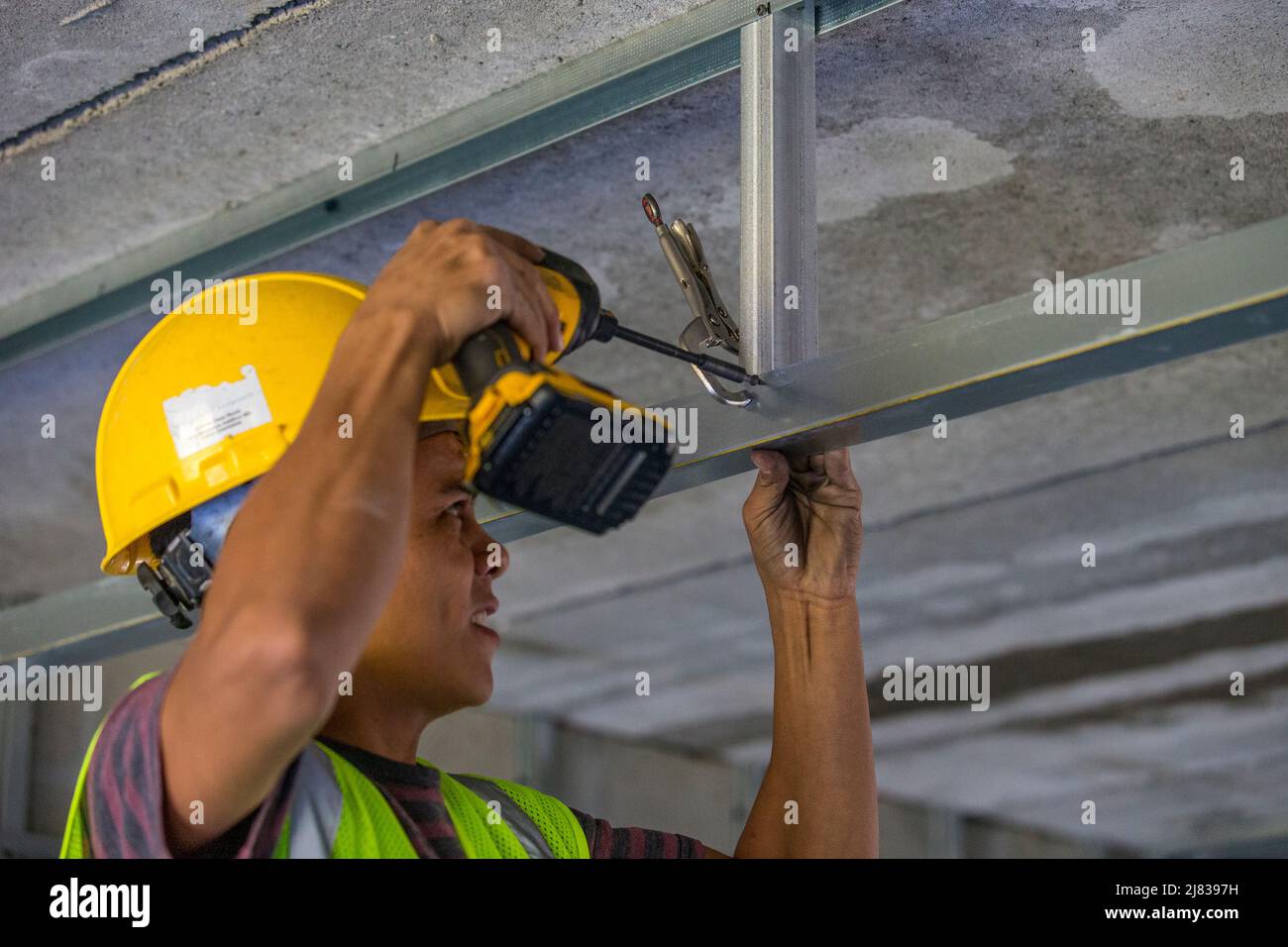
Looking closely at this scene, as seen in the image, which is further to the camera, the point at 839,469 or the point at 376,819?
the point at 839,469

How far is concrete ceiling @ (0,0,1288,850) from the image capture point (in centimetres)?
207

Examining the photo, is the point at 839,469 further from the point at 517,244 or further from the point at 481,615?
the point at 517,244

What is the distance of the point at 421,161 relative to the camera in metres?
2.30

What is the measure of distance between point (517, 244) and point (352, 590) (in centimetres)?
38

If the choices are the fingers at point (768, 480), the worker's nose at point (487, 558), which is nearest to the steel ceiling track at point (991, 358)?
the fingers at point (768, 480)

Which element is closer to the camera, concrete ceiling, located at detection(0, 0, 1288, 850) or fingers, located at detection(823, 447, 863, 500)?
fingers, located at detection(823, 447, 863, 500)

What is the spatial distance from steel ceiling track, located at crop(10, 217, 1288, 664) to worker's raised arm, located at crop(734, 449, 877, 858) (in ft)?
0.32

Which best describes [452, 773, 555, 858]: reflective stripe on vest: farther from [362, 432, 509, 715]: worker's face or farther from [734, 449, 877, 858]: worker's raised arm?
[734, 449, 877, 858]: worker's raised arm

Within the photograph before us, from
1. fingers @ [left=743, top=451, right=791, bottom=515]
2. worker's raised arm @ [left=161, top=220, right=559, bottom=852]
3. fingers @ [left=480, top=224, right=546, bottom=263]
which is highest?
fingers @ [left=480, top=224, right=546, bottom=263]

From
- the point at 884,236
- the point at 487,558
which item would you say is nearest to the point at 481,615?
the point at 487,558

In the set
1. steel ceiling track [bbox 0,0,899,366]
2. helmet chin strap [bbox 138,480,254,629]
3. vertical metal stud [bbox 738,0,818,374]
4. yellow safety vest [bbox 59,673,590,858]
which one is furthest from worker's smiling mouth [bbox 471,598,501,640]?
steel ceiling track [bbox 0,0,899,366]

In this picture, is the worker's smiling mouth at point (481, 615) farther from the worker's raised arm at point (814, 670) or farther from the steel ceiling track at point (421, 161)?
the steel ceiling track at point (421, 161)

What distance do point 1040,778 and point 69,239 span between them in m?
4.98
